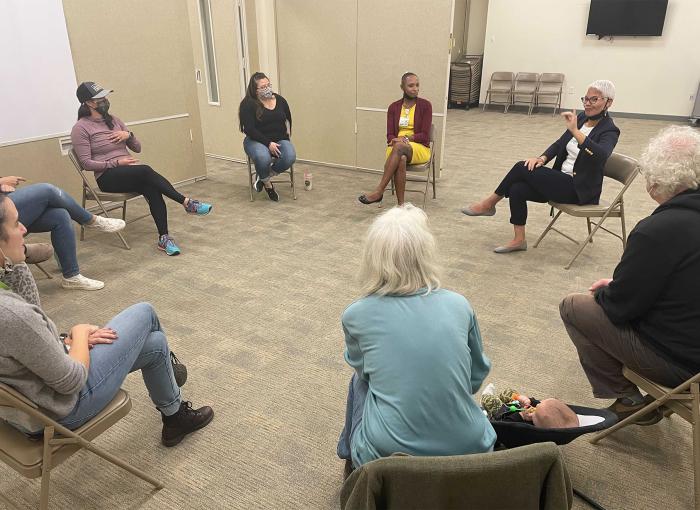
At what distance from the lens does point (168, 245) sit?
3768 millimetres

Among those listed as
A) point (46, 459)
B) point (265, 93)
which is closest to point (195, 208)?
point (265, 93)

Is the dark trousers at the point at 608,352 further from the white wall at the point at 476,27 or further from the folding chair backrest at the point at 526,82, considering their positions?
the white wall at the point at 476,27

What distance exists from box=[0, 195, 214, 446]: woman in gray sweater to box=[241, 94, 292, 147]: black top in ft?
10.8

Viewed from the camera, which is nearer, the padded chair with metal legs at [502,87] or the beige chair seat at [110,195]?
the beige chair seat at [110,195]

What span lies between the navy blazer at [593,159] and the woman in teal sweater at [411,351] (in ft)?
7.87

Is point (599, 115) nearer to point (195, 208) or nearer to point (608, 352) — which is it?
point (608, 352)

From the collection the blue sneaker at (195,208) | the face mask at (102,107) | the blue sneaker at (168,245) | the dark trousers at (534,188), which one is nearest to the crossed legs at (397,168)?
the dark trousers at (534,188)

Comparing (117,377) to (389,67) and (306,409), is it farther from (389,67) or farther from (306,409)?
(389,67)

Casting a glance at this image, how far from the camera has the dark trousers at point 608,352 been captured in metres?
1.77

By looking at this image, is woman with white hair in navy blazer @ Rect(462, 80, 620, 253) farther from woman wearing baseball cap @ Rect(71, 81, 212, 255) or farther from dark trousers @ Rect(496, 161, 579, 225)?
woman wearing baseball cap @ Rect(71, 81, 212, 255)

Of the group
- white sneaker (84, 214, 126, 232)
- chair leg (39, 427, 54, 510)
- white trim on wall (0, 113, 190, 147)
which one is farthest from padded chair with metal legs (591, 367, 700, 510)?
white trim on wall (0, 113, 190, 147)

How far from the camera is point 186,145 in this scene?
17.5 ft

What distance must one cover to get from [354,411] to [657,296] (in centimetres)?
111

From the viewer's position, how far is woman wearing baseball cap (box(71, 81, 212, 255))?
3693 millimetres
